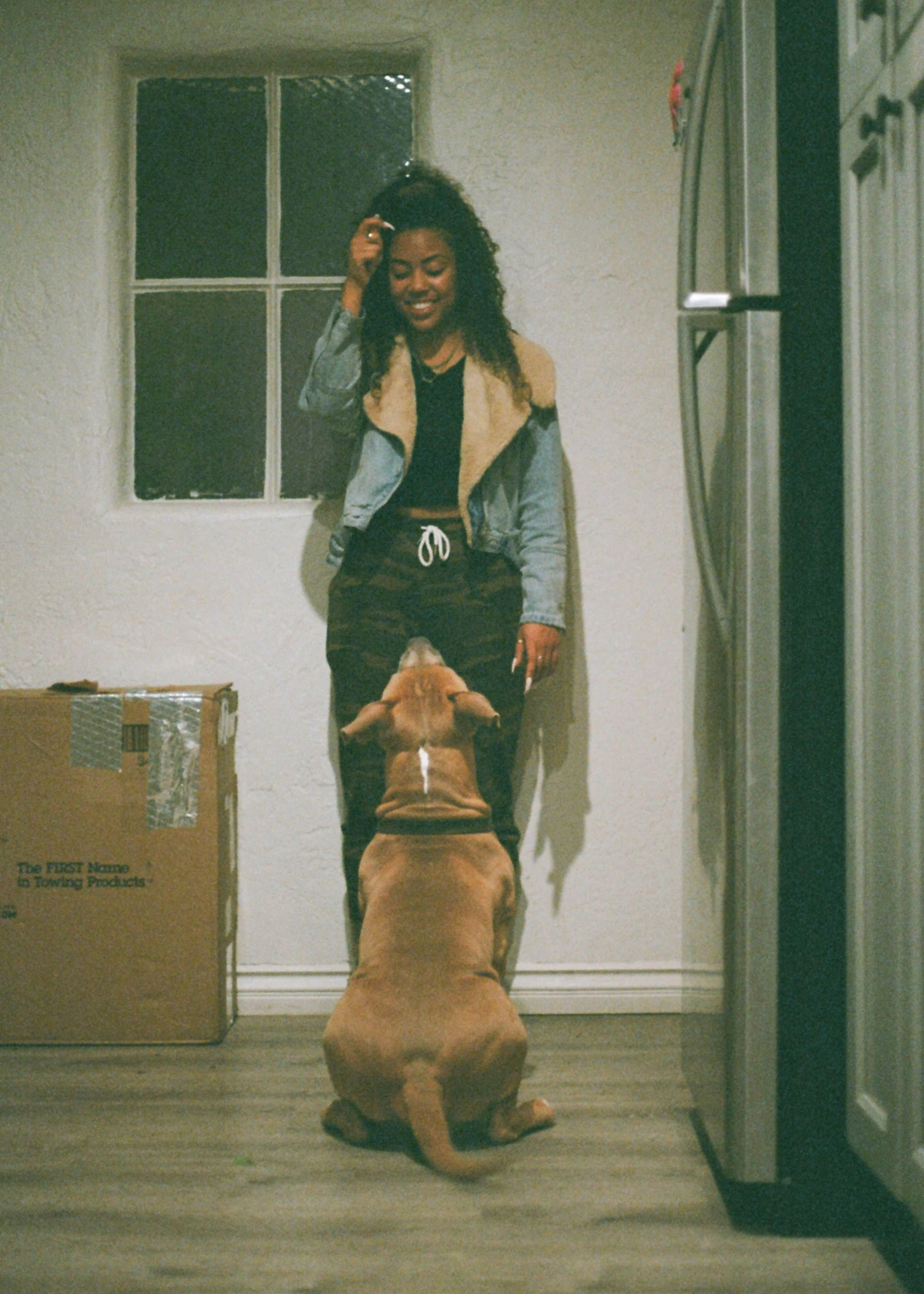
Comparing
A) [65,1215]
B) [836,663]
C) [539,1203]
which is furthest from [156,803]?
[836,663]

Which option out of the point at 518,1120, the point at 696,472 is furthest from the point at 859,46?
the point at 518,1120

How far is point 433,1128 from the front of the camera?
4.58 ft

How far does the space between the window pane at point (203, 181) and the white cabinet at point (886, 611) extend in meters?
1.59

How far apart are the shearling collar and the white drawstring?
56 mm

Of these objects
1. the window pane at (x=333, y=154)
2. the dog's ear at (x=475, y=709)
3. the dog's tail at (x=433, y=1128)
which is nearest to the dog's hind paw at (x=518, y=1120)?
the dog's tail at (x=433, y=1128)

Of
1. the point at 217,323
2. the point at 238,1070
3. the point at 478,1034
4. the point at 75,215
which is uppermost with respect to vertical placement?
the point at 75,215

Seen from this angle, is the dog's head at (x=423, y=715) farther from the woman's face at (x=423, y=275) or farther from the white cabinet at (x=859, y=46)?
the white cabinet at (x=859, y=46)

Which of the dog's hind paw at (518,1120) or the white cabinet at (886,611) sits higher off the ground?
the white cabinet at (886,611)

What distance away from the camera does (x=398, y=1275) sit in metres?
1.24

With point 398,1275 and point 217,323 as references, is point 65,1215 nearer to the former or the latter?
point 398,1275

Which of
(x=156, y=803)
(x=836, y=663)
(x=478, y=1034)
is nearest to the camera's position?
(x=836, y=663)

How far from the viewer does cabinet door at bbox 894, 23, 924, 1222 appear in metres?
1.17

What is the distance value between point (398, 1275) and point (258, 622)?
1.48 m

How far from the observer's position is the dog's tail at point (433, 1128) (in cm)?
136
